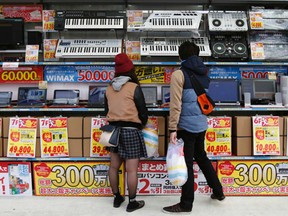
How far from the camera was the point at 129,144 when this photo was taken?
11.5 feet

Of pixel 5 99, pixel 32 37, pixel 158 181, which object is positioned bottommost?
pixel 158 181

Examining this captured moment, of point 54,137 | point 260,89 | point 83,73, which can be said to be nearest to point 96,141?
point 54,137

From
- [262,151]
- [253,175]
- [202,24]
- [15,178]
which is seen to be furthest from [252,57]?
[15,178]

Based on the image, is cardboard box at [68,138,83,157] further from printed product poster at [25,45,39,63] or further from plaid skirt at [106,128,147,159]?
printed product poster at [25,45,39,63]

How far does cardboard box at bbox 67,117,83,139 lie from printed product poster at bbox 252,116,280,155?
196cm

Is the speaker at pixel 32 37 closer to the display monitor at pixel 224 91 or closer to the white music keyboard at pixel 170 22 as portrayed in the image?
the white music keyboard at pixel 170 22

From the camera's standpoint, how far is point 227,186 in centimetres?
407

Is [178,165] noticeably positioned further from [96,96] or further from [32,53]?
[32,53]

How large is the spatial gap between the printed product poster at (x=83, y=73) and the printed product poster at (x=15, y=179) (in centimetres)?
117

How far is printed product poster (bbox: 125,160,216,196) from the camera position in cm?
408

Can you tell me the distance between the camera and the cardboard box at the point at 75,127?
4016 millimetres

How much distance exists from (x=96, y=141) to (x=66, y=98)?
0.68 meters

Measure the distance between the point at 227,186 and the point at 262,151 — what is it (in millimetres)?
562

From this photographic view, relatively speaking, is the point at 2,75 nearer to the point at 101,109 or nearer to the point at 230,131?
the point at 101,109
